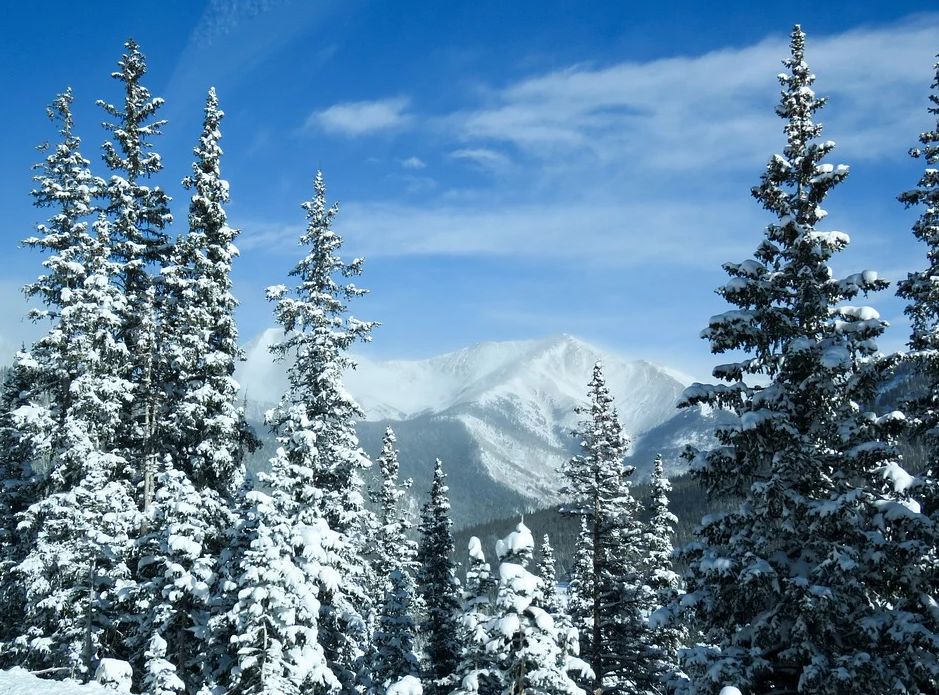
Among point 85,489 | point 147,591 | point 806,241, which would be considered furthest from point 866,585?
point 85,489

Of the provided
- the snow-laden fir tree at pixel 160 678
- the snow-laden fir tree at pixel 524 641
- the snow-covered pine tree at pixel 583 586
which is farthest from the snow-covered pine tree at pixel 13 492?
the snow-covered pine tree at pixel 583 586

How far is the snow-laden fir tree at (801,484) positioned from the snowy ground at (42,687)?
14.0 meters

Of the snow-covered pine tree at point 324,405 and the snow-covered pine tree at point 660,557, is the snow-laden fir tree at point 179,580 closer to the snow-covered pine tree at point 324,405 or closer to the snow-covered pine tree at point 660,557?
the snow-covered pine tree at point 324,405

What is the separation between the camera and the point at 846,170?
1393 centimetres

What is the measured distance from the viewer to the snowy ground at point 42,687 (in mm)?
16141

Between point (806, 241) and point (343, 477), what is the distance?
17487mm

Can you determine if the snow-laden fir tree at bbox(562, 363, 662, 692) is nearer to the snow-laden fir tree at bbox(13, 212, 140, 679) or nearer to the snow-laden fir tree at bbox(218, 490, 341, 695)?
the snow-laden fir tree at bbox(218, 490, 341, 695)

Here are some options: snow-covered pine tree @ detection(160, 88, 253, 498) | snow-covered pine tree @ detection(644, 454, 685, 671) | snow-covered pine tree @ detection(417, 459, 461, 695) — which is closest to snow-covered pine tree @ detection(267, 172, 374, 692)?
snow-covered pine tree @ detection(160, 88, 253, 498)

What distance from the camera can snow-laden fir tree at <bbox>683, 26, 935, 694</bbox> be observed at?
1234 centimetres

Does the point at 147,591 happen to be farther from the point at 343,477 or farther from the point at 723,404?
the point at 723,404

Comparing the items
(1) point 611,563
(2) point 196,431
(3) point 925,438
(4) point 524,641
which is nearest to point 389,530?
(1) point 611,563

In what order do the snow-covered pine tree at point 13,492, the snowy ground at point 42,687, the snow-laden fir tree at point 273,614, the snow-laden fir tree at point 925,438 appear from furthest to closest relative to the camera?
the snow-covered pine tree at point 13,492
the snow-laden fir tree at point 273,614
the snowy ground at point 42,687
the snow-laden fir tree at point 925,438

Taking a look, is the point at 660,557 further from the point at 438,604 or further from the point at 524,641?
the point at 524,641

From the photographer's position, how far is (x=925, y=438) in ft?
53.7
